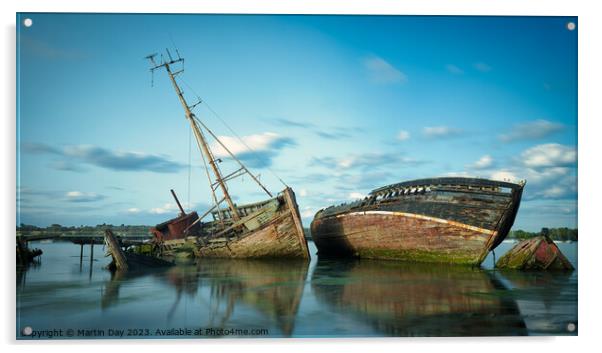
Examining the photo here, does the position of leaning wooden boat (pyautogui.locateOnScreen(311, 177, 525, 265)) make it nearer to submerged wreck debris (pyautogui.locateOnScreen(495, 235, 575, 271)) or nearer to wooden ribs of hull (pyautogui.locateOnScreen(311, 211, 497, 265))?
wooden ribs of hull (pyautogui.locateOnScreen(311, 211, 497, 265))

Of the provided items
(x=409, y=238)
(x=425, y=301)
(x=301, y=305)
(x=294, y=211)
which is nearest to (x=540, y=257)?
(x=409, y=238)

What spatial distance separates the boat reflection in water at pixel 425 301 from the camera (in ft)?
27.8

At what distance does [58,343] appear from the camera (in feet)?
28.6

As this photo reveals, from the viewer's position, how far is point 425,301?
10.5 meters

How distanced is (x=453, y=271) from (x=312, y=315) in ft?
29.1

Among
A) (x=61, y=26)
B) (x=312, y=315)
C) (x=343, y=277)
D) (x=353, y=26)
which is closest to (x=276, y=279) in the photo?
(x=343, y=277)

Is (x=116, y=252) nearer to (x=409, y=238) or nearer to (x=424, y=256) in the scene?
(x=409, y=238)

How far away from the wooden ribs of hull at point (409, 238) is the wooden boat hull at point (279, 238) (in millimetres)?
2939

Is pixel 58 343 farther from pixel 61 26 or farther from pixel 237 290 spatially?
pixel 61 26

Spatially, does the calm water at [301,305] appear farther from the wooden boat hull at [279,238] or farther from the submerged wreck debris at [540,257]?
the wooden boat hull at [279,238]

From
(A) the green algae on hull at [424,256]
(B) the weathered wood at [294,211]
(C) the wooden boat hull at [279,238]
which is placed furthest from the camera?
(C) the wooden boat hull at [279,238]

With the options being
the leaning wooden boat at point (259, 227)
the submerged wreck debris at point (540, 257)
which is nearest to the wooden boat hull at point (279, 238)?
the leaning wooden boat at point (259, 227)

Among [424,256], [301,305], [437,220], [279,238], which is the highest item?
[437,220]

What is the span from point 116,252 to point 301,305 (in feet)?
35.6
